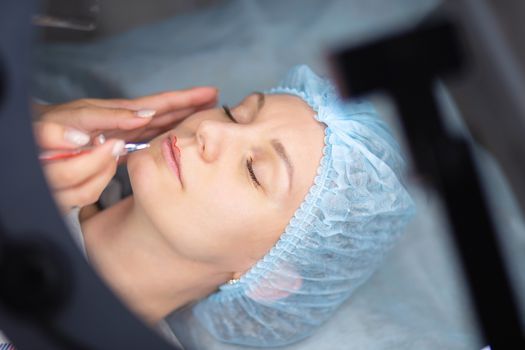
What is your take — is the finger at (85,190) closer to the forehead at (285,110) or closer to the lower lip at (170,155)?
the lower lip at (170,155)

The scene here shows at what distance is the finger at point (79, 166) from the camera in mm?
893

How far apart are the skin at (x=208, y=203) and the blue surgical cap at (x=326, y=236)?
3cm

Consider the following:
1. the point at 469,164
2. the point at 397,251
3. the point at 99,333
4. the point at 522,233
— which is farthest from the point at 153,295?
the point at 522,233

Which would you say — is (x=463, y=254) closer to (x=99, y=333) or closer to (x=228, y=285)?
(x=99, y=333)

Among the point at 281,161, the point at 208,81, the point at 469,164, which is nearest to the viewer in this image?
the point at 469,164

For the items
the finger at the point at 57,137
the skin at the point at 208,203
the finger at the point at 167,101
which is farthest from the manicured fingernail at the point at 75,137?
the finger at the point at 167,101

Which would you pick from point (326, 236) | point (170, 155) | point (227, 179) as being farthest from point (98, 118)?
point (326, 236)

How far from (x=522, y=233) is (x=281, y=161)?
703 millimetres

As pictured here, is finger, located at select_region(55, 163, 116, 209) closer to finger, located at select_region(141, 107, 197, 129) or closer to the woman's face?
the woman's face

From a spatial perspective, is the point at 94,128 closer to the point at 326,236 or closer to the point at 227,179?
the point at 227,179

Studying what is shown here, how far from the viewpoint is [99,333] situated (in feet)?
2.34

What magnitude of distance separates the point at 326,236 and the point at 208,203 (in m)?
0.23

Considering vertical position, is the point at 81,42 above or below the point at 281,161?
above

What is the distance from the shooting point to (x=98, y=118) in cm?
111
